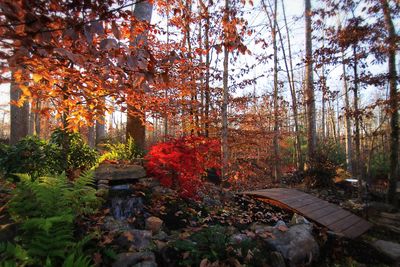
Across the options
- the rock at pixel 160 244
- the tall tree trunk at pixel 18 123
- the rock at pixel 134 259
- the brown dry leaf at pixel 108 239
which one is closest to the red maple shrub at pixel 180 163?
the rock at pixel 160 244

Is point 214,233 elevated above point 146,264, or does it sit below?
Answer: above

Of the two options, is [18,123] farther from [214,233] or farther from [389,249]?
[389,249]

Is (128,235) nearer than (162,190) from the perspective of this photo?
Yes

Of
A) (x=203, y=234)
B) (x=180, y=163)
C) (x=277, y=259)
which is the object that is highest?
(x=180, y=163)

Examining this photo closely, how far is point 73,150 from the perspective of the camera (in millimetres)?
6141

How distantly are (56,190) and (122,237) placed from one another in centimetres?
109

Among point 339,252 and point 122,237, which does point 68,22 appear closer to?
point 122,237

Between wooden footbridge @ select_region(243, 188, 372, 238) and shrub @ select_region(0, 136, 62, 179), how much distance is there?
4824mm

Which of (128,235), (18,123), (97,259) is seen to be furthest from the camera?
(18,123)

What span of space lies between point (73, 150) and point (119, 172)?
147 centimetres

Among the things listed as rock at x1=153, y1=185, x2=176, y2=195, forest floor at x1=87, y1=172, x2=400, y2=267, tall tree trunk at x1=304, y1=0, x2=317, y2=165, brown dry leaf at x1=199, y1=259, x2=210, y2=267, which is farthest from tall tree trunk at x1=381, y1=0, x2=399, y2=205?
brown dry leaf at x1=199, y1=259, x2=210, y2=267

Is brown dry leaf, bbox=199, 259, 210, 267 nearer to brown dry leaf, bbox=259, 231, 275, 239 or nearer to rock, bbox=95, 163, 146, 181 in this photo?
brown dry leaf, bbox=259, 231, 275, 239

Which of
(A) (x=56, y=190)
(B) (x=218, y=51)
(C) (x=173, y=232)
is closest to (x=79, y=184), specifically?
(A) (x=56, y=190)

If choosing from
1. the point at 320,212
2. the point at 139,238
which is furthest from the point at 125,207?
the point at 320,212
